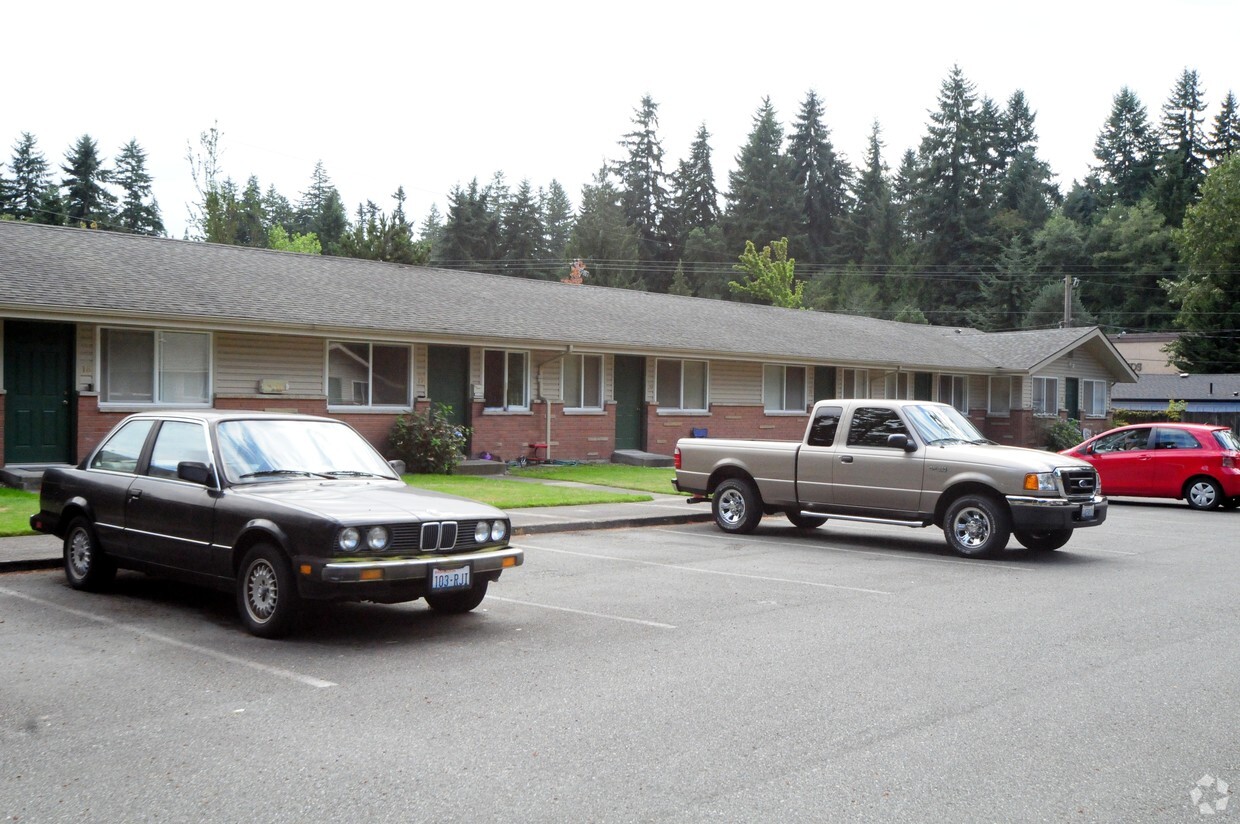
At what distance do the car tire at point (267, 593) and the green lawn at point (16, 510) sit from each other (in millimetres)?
5793

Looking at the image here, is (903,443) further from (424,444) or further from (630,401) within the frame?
(630,401)

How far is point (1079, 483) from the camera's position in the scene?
1305 centimetres

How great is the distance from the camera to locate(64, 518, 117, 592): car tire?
364 inches

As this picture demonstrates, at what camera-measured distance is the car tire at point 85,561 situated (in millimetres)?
9234

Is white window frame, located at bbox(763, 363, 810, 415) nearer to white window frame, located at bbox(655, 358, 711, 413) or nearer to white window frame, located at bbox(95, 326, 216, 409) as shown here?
white window frame, located at bbox(655, 358, 711, 413)

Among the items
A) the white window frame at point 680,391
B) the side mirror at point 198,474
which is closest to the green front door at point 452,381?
the white window frame at point 680,391

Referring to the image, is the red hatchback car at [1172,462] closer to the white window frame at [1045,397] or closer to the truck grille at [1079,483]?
the truck grille at [1079,483]

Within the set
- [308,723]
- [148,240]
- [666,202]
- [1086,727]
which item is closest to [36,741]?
[308,723]

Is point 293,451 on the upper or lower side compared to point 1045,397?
lower

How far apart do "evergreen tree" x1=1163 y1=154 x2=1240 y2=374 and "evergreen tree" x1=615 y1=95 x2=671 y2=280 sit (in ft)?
116

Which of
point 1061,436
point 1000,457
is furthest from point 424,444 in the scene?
point 1061,436

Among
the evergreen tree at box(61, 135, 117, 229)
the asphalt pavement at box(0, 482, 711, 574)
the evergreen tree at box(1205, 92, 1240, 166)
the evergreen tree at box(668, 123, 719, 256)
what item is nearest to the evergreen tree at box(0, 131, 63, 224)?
the evergreen tree at box(61, 135, 117, 229)

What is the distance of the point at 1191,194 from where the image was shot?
7631cm

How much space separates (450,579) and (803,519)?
28.3 feet
